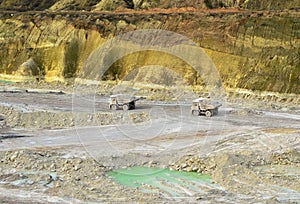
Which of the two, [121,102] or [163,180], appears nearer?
[163,180]

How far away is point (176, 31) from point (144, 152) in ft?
68.3

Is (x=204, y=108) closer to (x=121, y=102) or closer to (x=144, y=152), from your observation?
(x=121, y=102)

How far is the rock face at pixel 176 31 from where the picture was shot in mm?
34469

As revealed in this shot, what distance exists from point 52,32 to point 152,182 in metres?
29.8

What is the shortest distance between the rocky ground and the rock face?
14.4 feet

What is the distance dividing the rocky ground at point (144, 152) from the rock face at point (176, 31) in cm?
439

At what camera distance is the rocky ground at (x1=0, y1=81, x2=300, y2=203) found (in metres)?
15.9

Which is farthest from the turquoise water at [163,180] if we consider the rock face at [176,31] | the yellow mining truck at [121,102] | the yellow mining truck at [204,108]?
the rock face at [176,31]

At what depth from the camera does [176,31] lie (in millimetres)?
39469

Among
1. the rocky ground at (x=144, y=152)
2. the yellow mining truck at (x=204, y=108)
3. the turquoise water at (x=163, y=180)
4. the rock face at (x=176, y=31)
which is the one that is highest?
the rock face at (x=176, y=31)

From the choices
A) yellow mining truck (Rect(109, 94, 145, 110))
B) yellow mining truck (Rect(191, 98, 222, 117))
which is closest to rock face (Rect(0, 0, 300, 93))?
yellow mining truck (Rect(191, 98, 222, 117))

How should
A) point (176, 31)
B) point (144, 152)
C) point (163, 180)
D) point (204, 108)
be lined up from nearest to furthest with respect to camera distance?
point (163, 180)
point (144, 152)
point (204, 108)
point (176, 31)

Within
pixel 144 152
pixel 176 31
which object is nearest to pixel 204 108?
pixel 144 152

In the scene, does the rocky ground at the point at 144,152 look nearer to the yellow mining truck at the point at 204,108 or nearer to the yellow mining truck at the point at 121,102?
the yellow mining truck at the point at 204,108
